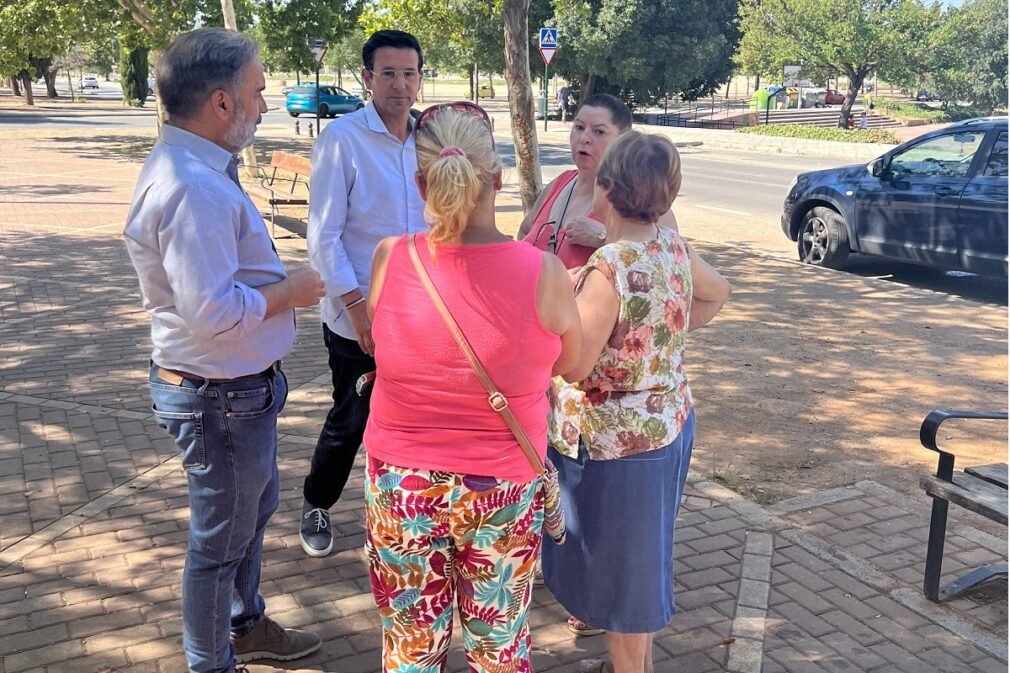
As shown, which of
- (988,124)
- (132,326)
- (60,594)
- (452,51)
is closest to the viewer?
(60,594)

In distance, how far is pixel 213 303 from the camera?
2.38 m

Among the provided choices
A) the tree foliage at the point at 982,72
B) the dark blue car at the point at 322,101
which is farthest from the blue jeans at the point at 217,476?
the tree foliage at the point at 982,72

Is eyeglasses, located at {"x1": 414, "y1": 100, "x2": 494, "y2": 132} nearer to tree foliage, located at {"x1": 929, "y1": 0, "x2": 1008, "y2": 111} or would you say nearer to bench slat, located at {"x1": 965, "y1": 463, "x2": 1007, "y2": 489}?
bench slat, located at {"x1": 965, "y1": 463, "x2": 1007, "y2": 489}

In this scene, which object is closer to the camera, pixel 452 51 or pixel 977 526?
pixel 977 526

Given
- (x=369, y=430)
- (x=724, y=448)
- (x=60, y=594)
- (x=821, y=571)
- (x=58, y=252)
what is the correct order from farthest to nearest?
(x=58, y=252), (x=724, y=448), (x=821, y=571), (x=60, y=594), (x=369, y=430)

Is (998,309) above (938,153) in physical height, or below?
below

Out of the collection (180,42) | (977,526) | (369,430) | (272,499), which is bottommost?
(977,526)

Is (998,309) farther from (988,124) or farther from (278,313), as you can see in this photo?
(278,313)

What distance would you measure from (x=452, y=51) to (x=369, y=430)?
4701 cm

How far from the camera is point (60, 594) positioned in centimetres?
362

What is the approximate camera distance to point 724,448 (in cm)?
533

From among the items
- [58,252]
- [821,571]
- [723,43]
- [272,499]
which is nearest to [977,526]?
[821,571]

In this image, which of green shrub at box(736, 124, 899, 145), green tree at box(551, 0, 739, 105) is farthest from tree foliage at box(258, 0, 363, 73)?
green shrub at box(736, 124, 899, 145)

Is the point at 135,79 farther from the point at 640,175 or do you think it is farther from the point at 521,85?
the point at 640,175
